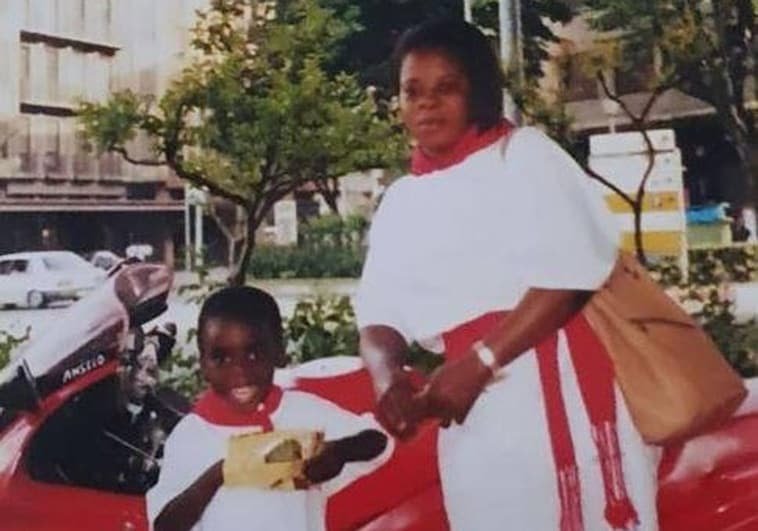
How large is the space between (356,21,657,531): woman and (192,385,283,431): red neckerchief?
160 millimetres

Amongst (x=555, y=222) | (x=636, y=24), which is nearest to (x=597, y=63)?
(x=636, y=24)

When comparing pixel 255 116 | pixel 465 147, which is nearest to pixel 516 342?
pixel 465 147

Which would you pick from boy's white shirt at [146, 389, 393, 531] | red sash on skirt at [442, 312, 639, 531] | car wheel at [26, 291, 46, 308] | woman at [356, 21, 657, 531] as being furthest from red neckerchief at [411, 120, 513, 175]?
car wheel at [26, 291, 46, 308]

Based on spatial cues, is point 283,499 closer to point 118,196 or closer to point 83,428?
point 83,428

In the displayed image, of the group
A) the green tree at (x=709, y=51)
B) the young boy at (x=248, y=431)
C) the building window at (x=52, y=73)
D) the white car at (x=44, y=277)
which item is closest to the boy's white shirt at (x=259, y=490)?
the young boy at (x=248, y=431)

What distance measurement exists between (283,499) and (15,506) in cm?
37

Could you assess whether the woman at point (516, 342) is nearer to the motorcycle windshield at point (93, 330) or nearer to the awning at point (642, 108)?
the awning at point (642, 108)

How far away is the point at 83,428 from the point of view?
179 centimetres

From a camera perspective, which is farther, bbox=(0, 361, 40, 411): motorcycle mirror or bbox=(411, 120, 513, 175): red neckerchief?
bbox=(0, 361, 40, 411): motorcycle mirror

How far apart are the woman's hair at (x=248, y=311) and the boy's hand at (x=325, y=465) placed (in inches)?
5.8

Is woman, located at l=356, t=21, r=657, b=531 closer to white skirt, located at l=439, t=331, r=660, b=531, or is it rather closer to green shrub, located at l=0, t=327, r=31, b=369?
white skirt, located at l=439, t=331, r=660, b=531

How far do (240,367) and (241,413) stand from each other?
0.20 feet

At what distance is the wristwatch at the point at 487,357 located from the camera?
1659 millimetres

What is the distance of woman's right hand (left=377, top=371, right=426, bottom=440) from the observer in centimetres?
170
